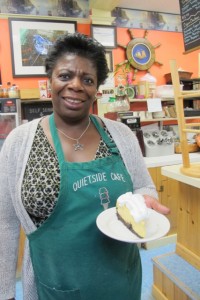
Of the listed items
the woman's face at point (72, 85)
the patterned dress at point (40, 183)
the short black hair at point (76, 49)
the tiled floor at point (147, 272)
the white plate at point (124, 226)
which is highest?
the short black hair at point (76, 49)

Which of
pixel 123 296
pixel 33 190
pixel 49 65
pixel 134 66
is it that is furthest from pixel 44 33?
pixel 123 296

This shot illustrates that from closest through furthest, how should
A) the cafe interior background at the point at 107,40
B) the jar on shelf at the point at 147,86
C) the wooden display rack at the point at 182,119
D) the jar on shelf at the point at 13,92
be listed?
the wooden display rack at the point at 182,119, the jar on shelf at the point at 13,92, the cafe interior background at the point at 107,40, the jar on shelf at the point at 147,86

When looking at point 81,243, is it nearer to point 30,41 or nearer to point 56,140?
point 56,140

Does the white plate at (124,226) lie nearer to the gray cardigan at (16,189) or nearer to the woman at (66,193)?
the woman at (66,193)

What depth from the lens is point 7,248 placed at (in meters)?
1.05

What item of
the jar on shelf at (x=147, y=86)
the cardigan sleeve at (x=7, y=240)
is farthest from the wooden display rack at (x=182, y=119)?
the jar on shelf at (x=147, y=86)

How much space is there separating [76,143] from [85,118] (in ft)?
0.37

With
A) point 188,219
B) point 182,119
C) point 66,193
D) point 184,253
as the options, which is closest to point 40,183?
point 66,193

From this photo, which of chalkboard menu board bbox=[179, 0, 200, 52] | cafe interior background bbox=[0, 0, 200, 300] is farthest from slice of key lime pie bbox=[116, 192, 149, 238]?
cafe interior background bbox=[0, 0, 200, 300]

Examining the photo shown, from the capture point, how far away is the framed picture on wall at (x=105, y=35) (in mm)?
3629

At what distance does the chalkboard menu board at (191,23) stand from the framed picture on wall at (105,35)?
4.93 feet

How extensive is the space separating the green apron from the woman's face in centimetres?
13

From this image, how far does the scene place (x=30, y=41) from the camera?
3.44m

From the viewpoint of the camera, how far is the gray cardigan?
0.99m
